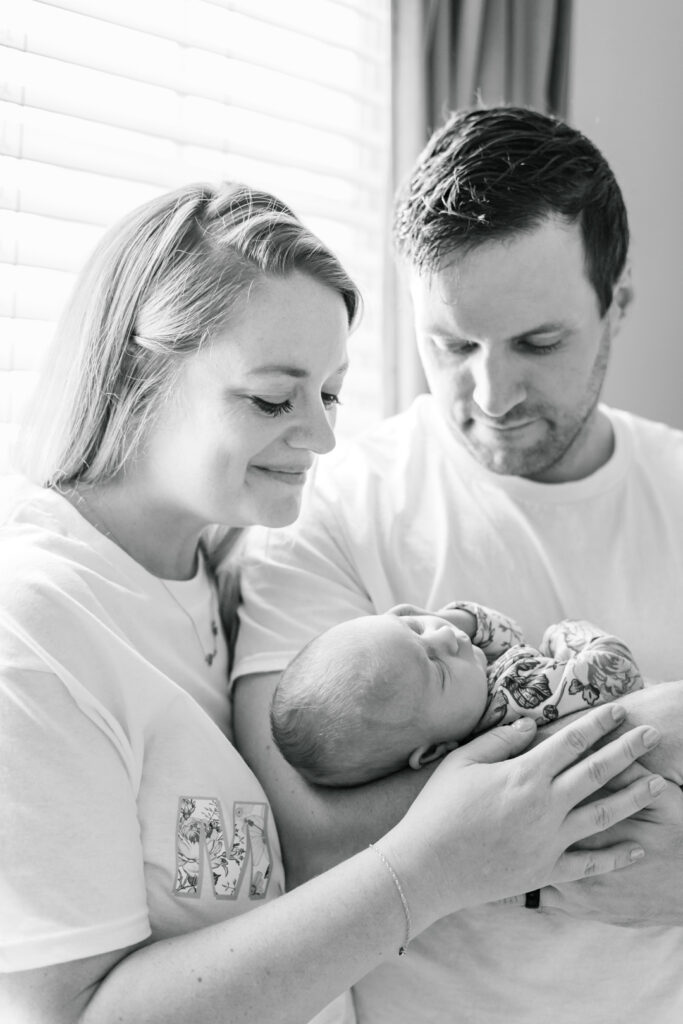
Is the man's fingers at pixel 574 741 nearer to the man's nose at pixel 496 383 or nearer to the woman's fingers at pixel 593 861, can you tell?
the woman's fingers at pixel 593 861

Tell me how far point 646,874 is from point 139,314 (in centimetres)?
108

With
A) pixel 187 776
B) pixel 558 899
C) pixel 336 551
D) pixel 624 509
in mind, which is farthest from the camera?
pixel 624 509

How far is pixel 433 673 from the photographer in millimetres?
1487

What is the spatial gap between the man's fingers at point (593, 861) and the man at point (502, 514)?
120 millimetres

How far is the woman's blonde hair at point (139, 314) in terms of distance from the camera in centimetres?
147

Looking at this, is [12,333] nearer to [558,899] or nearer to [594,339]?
[594,339]

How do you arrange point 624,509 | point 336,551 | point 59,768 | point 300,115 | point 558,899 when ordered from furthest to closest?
point 300,115
point 624,509
point 336,551
point 558,899
point 59,768

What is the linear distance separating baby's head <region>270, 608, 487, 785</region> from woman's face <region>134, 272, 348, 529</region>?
221 mm

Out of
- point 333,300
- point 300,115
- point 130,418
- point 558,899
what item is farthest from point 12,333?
point 558,899

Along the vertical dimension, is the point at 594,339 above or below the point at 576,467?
above

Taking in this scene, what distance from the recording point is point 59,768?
1.19m

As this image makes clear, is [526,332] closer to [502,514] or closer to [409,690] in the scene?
[502,514]

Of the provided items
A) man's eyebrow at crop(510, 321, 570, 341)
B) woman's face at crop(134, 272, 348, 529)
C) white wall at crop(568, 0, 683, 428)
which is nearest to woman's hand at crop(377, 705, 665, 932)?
woman's face at crop(134, 272, 348, 529)

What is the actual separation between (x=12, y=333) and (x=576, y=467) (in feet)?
3.75
